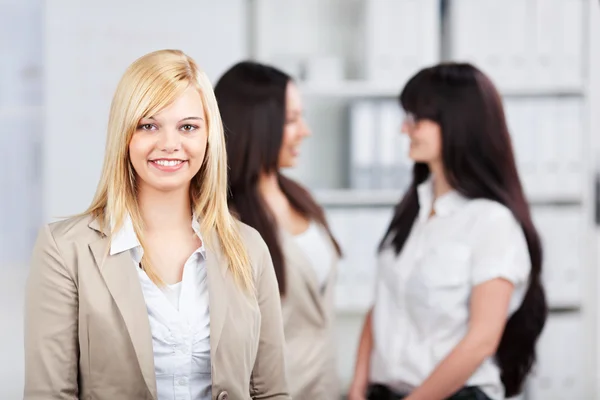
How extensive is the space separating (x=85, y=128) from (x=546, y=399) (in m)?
2.12

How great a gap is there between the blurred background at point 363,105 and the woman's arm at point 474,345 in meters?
1.35

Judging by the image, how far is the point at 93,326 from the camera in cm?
115

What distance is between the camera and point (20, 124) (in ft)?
10.4

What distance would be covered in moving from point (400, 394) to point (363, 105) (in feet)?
4.79

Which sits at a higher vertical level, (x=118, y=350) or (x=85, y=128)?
(x=85, y=128)

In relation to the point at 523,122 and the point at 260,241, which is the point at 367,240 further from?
the point at 260,241

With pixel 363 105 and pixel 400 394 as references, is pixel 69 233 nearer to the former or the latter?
pixel 400 394

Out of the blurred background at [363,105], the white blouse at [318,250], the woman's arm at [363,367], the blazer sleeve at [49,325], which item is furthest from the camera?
the blurred background at [363,105]

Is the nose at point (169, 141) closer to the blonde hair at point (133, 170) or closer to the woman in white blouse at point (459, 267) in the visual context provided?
the blonde hair at point (133, 170)

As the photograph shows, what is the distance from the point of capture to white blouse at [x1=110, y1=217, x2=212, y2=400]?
3.94ft

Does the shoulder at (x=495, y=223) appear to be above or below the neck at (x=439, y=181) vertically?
below

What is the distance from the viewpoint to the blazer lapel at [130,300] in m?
1.16

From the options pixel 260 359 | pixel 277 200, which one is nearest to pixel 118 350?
pixel 260 359

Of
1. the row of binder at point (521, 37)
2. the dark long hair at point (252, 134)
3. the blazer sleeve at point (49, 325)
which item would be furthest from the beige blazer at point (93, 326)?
the row of binder at point (521, 37)
